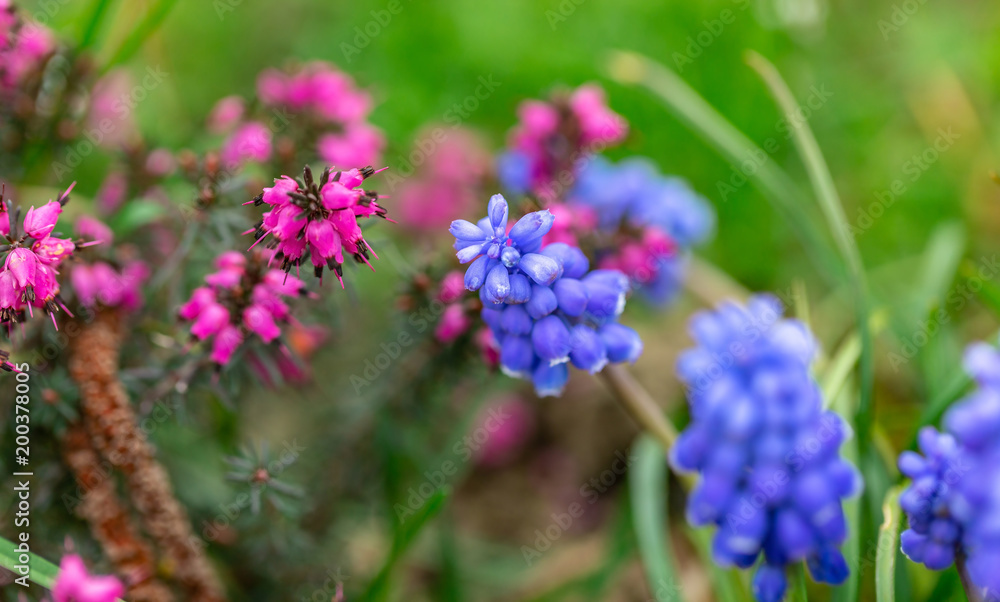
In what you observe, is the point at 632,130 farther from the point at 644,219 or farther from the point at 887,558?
the point at 887,558

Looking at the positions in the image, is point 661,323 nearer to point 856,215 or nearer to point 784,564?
point 856,215

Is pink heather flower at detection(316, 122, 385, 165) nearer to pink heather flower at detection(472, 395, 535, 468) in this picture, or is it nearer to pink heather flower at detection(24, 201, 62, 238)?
pink heather flower at detection(24, 201, 62, 238)

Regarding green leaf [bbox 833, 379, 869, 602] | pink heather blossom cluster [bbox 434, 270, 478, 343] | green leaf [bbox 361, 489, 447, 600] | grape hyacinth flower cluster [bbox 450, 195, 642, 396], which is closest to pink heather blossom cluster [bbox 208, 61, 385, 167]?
pink heather blossom cluster [bbox 434, 270, 478, 343]

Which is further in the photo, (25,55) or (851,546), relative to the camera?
(25,55)

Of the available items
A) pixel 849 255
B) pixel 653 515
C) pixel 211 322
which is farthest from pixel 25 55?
pixel 849 255

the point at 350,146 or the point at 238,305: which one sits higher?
the point at 350,146
